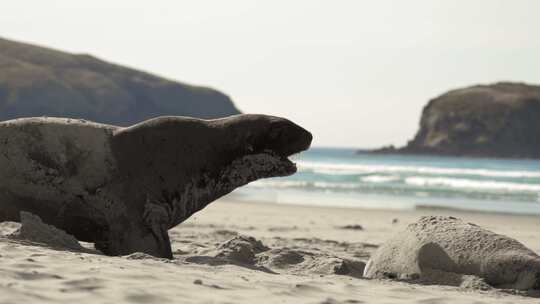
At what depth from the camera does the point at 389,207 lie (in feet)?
75.4

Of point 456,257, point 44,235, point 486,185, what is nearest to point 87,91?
point 486,185

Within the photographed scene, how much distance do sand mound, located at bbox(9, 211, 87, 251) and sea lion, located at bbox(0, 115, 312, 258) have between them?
302 mm

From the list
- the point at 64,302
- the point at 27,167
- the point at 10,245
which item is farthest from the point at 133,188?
the point at 64,302

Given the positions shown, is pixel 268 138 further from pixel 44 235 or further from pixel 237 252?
pixel 44 235

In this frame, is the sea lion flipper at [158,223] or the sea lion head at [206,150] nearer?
the sea lion flipper at [158,223]

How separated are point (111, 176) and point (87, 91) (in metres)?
119

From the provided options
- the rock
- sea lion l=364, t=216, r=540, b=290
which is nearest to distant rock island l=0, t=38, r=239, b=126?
the rock

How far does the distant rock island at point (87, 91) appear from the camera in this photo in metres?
115

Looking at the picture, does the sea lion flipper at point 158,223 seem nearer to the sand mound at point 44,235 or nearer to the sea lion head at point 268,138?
the sand mound at point 44,235

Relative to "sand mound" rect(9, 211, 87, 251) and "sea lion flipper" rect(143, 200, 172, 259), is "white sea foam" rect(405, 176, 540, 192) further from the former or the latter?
"sand mound" rect(9, 211, 87, 251)

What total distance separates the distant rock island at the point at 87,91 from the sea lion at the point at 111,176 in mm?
96935

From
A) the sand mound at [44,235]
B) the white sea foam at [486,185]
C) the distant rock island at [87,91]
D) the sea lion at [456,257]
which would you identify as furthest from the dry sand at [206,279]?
the distant rock island at [87,91]

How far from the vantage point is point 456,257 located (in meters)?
7.61

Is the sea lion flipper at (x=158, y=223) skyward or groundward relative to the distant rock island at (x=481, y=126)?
groundward
